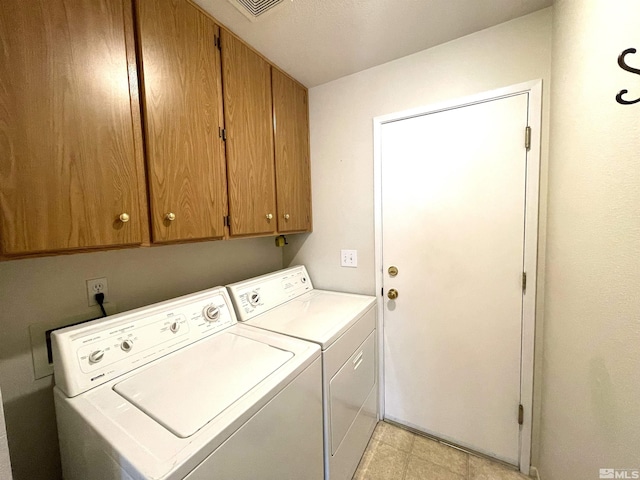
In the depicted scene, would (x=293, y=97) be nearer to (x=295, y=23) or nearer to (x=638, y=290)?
(x=295, y=23)

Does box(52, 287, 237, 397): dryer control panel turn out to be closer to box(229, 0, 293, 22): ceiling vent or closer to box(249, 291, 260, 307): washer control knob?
box(249, 291, 260, 307): washer control knob

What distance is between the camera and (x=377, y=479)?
4.47 ft

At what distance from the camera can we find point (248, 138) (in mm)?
1365

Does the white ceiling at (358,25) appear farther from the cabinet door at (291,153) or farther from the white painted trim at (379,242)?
the white painted trim at (379,242)

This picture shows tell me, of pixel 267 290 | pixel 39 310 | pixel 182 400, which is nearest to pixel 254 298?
pixel 267 290

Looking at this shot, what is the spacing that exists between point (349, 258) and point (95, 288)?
1.46 m

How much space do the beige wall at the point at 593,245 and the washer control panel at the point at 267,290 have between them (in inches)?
56.3

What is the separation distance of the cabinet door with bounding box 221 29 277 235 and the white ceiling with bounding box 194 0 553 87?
12cm

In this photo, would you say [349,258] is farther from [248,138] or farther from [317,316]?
[248,138]

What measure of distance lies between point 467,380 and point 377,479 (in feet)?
2.57

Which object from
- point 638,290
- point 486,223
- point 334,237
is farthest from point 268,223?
point 638,290

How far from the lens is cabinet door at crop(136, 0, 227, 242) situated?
3.08ft

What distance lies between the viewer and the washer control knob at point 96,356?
33.0 inches

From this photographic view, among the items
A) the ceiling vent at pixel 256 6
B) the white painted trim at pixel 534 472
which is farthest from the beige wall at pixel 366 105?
the white painted trim at pixel 534 472
